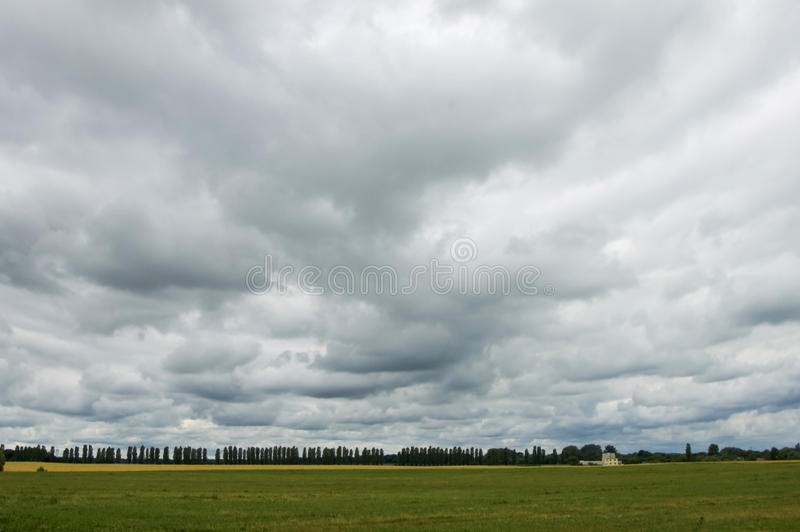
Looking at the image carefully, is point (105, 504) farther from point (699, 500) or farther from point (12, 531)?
point (699, 500)

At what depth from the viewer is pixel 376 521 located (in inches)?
1517

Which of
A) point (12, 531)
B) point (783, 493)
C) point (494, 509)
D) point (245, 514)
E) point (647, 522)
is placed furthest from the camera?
point (783, 493)

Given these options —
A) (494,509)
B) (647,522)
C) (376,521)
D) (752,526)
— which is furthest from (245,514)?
(752,526)

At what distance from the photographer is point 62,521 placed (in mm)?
37719

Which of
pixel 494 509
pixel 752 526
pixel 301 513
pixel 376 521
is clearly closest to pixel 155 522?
pixel 301 513

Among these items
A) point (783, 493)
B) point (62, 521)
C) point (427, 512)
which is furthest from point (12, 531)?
point (783, 493)

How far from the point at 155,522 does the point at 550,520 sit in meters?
23.2

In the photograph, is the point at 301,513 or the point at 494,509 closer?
the point at 301,513

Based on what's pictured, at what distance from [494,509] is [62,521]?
27970 millimetres

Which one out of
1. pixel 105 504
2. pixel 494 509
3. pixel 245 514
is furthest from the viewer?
pixel 105 504

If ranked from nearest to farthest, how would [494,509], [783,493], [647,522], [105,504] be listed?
[647,522], [494,509], [105,504], [783,493]

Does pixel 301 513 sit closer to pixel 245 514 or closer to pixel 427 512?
pixel 245 514

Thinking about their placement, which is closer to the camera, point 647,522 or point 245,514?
point 647,522

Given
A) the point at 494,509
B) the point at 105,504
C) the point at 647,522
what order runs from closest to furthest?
1. the point at 647,522
2. the point at 494,509
3. the point at 105,504
